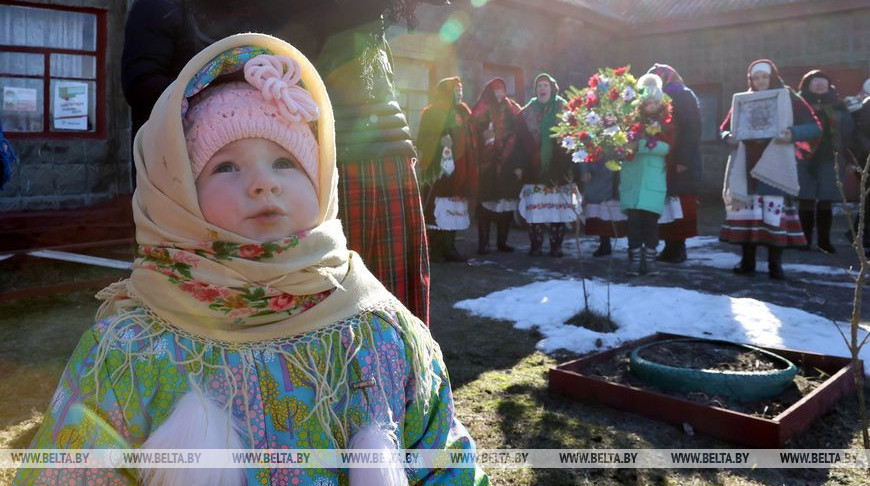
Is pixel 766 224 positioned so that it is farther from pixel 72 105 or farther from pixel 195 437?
pixel 72 105

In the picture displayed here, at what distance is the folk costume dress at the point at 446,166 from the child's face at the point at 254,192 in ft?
21.0

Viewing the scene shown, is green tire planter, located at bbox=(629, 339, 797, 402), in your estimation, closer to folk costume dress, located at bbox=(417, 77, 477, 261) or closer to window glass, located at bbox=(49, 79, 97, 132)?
folk costume dress, located at bbox=(417, 77, 477, 261)

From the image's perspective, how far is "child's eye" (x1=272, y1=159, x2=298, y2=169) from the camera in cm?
126

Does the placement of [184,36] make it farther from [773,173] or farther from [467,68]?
[467,68]

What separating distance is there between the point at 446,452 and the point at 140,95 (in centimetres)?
154

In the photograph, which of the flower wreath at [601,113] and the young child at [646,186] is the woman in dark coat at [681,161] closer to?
the young child at [646,186]

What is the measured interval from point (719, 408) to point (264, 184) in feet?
7.58

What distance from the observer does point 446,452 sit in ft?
4.20

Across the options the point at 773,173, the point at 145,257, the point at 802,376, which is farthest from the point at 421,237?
the point at 773,173

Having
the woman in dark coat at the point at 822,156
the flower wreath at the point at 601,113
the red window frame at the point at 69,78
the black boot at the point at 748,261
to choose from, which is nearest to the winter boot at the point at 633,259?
the black boot at the point at 748,261

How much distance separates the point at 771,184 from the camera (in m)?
6.14

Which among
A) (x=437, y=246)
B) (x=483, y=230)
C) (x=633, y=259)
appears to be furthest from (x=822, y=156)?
(x=437, y=246)

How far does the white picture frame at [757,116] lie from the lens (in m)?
6.05

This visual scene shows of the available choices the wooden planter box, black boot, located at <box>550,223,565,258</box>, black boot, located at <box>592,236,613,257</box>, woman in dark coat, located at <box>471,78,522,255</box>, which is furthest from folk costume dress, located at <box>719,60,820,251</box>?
the wooden planter box
